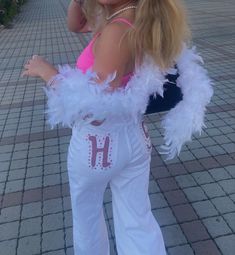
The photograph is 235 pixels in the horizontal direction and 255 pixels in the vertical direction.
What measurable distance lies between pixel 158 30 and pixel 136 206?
0.82m

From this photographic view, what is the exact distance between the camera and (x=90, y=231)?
198 cm

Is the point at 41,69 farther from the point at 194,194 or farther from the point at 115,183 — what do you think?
the point at 194,194

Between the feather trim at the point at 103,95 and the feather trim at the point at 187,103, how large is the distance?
167 millimetres

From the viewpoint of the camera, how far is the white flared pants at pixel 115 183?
168 cm

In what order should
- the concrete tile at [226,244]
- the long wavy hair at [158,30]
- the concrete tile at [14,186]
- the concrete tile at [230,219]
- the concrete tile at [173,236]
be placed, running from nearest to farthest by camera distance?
the long wavy hair at [158,30], the concrete tile at [226,244], the concrete tile at [173,236], the concrete tile at [230,219], the concrete tile at [14,186]

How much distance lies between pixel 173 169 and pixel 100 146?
6.08ft

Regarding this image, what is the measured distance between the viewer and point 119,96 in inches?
61.2

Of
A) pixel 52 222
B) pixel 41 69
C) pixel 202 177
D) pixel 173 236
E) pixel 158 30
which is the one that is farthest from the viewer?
pixel 202 177

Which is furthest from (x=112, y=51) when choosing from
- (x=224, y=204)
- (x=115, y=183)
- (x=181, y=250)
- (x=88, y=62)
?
(x=224, y=204)

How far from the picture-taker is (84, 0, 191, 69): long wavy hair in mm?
1430

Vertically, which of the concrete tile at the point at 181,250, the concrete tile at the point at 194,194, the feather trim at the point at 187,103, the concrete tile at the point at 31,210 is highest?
the feather trim at the point at 187,103

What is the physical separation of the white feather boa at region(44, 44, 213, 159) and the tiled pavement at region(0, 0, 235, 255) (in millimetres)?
1156

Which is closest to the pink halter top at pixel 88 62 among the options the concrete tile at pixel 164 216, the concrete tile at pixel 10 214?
the concrete tile at pixel 164 216

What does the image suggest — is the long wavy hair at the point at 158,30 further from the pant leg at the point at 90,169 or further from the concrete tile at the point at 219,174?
the concrete tile at the point at 219,174
